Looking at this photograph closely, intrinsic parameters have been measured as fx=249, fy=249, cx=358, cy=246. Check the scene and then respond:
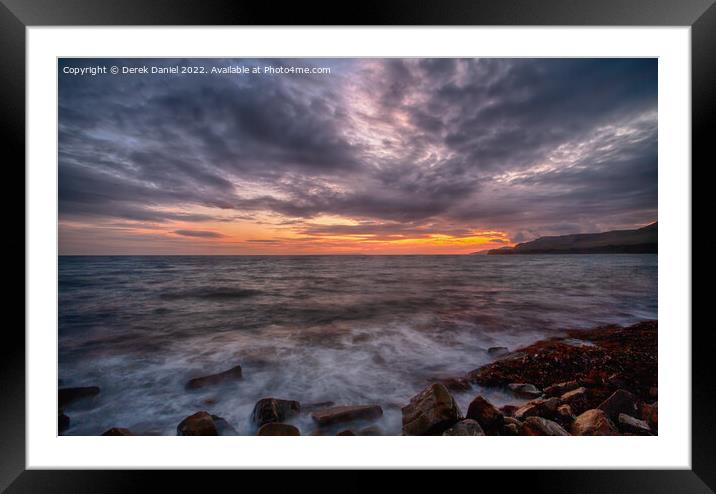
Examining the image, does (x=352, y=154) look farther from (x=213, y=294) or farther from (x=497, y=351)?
(x=213, y=294)

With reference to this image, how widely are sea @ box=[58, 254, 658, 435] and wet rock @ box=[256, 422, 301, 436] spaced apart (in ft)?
0.78

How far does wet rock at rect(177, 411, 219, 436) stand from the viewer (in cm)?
198

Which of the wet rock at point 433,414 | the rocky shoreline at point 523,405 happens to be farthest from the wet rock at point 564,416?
the wet rock at point 433,414

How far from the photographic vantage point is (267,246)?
4406mm

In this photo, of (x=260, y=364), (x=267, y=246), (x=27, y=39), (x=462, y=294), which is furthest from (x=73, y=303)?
(x=462, y=294)

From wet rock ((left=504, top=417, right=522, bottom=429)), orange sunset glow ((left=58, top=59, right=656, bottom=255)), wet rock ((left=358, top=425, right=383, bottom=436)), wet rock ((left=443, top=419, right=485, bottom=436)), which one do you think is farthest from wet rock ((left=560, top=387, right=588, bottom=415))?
orange sunset glow ((left=58, top=59, right=656, bottom=255))

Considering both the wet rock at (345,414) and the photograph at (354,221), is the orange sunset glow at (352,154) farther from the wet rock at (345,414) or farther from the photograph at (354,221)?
the wet rock at (345,414)

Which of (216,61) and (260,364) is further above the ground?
(216,61)

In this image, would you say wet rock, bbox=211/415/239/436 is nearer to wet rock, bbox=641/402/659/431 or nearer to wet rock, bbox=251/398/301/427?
wet rock, bbox=251/398/301/427

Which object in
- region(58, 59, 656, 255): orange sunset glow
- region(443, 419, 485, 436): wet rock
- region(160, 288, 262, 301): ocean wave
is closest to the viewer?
region(443, 419, 485, 436): wet rock

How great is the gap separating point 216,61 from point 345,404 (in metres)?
3.37

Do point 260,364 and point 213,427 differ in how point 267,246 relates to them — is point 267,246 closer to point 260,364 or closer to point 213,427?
point 260,364

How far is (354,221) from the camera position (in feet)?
15.9

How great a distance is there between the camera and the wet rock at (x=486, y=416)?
1.81 m
